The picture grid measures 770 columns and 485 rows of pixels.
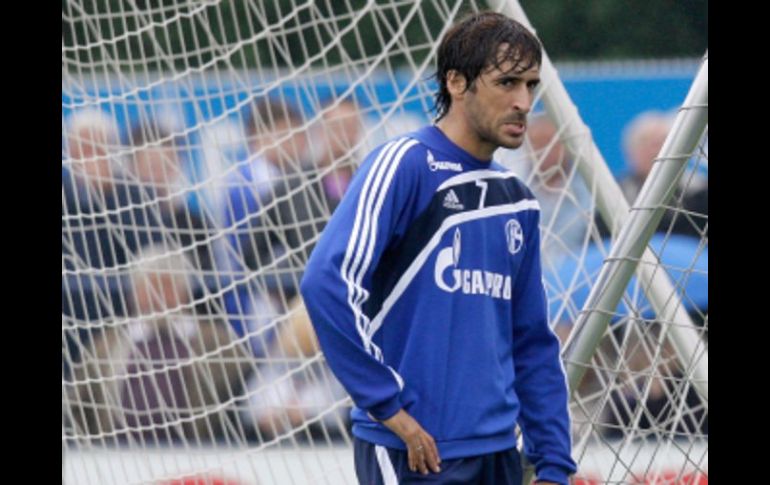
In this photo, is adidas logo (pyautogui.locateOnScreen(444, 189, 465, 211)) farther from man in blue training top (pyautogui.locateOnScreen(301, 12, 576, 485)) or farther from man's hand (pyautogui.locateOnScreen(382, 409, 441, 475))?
man's hand (pyautogui.locateOnScreen(382, 409, 441, 475))

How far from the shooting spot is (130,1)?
4742 mm

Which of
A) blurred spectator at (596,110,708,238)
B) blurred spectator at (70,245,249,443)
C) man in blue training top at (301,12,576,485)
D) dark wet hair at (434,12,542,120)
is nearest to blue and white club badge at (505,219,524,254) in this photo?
man in blue training top at (301,12,576,485)

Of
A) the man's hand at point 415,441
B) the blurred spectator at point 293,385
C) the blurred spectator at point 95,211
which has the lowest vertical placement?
the blurred spectator at point 293,385

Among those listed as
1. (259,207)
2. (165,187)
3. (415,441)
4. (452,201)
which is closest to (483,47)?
(452,201)

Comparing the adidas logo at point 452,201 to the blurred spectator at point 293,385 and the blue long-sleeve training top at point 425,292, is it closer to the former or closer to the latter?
the blue long-sleeve training top at point 425,292

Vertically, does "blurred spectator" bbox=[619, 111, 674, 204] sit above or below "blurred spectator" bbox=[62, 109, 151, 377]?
below

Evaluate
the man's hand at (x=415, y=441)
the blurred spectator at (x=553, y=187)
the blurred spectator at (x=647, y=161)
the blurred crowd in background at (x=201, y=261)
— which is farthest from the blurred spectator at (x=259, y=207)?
the blurred spectator at (x=647, y=161)

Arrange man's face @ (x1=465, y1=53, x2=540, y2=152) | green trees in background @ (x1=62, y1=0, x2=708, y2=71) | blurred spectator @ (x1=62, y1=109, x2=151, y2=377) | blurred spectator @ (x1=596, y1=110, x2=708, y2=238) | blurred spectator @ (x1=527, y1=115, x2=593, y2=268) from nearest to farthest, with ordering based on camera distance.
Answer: man's face @ (x1=465, y1=53, x2=540, y2=152) → blurred spectator @ (x1=527, y1=115, x2=593, y2=268) → green trees in background @ (x1=62, y1=0, x2=708, y2=71) → blurred spectator @ (x1=62, y1=109, x2=151, y2=377) → blurred spectator @ (x1=596, y1=110, x2=708, y2=238)

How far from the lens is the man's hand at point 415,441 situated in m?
2.92

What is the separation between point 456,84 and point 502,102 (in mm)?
94

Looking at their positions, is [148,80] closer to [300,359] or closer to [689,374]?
[300,359]

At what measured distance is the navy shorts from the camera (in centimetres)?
298

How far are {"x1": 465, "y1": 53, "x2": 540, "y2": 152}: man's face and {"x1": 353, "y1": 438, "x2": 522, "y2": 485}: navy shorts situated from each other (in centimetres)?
53

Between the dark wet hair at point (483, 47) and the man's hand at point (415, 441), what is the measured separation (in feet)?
1.83
